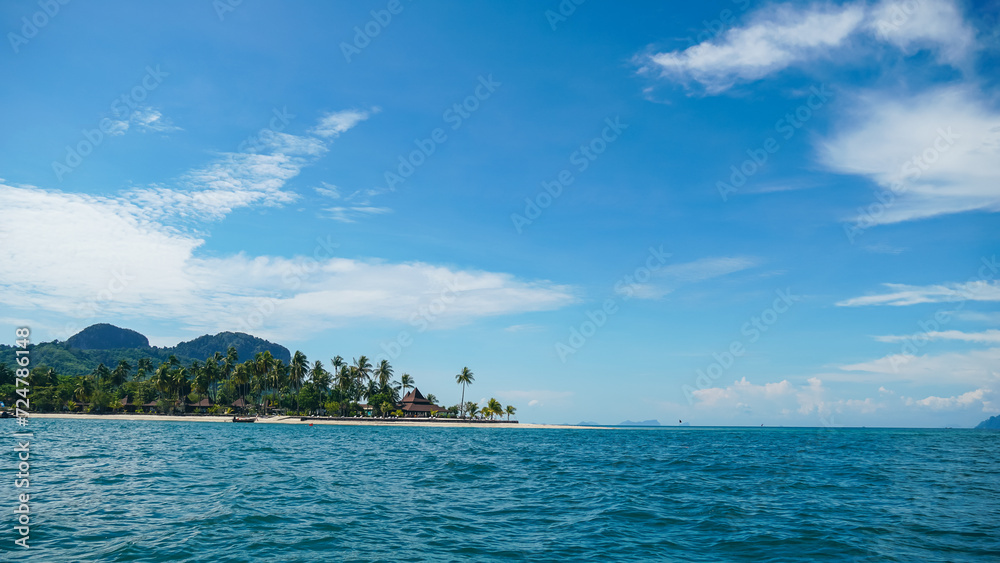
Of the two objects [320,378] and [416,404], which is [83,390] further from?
[416,404]

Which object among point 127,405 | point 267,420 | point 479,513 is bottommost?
point 267,420

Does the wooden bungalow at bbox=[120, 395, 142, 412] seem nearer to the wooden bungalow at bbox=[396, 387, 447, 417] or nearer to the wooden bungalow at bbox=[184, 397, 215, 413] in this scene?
the wooden bungalow at bbox=[184, 397, 215, 413]

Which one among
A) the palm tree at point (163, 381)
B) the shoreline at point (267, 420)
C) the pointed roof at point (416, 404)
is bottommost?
the shoreline at point (267, 420)

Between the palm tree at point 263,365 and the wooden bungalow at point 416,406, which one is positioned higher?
the palm tree at point 263,365

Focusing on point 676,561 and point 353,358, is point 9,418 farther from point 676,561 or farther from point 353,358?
point 676,561

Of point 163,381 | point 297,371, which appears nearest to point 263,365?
point 297,371

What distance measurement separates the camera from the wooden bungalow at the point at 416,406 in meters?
149

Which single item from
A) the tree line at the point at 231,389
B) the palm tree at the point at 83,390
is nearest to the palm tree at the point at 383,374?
the tree line at the point at 231,389

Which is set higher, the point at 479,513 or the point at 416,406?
the point at 479,513

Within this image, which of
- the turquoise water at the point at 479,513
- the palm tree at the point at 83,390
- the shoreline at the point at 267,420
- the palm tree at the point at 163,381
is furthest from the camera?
the palm tree at the point at 163,381

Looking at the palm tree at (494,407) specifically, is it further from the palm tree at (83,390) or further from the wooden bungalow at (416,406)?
the palm tree at (83,390)

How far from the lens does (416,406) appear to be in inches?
5979

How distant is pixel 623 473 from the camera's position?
33.5 metres

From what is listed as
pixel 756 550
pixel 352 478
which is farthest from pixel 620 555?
pixel 352 478
